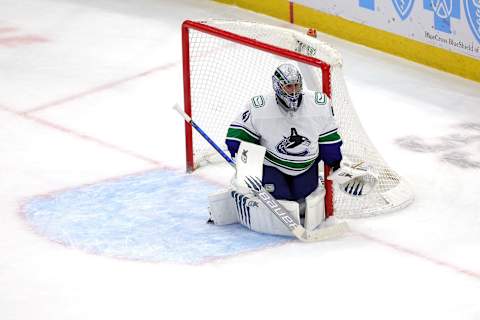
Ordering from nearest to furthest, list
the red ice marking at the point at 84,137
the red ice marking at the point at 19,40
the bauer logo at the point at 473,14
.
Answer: the red ice marking at the point at 84,137
the bauer logo at the point at 473,14
the red ice marking at the point at 19,40

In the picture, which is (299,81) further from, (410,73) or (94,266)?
(410,73)

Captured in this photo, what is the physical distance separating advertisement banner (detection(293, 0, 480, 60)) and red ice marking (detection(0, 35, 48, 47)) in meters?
2.09

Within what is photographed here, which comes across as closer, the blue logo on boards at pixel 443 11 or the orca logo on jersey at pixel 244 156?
the orca logo on jersey at pixel 244 156

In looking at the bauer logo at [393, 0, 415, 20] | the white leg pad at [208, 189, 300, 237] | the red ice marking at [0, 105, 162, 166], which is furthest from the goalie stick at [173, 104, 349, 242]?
the bauer logo at [393, 0, 415, 20]

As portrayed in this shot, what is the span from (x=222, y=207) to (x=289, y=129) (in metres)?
0.55

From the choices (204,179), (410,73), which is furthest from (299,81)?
(410,73)

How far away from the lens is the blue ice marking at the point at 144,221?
6578 mm

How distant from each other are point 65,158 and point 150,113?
905 millimetres

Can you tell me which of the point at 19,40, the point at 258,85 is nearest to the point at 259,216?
the point at 258,85

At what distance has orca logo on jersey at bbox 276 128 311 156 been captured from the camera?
21.4ft

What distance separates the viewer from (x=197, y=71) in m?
7.76

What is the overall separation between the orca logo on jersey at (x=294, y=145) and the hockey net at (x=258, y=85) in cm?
25

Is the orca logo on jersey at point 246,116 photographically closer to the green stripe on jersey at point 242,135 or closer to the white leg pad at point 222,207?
the green stripe on jersey at point 242,135

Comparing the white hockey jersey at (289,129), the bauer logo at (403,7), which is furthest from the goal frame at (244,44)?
the bauer logo at (403,7)
